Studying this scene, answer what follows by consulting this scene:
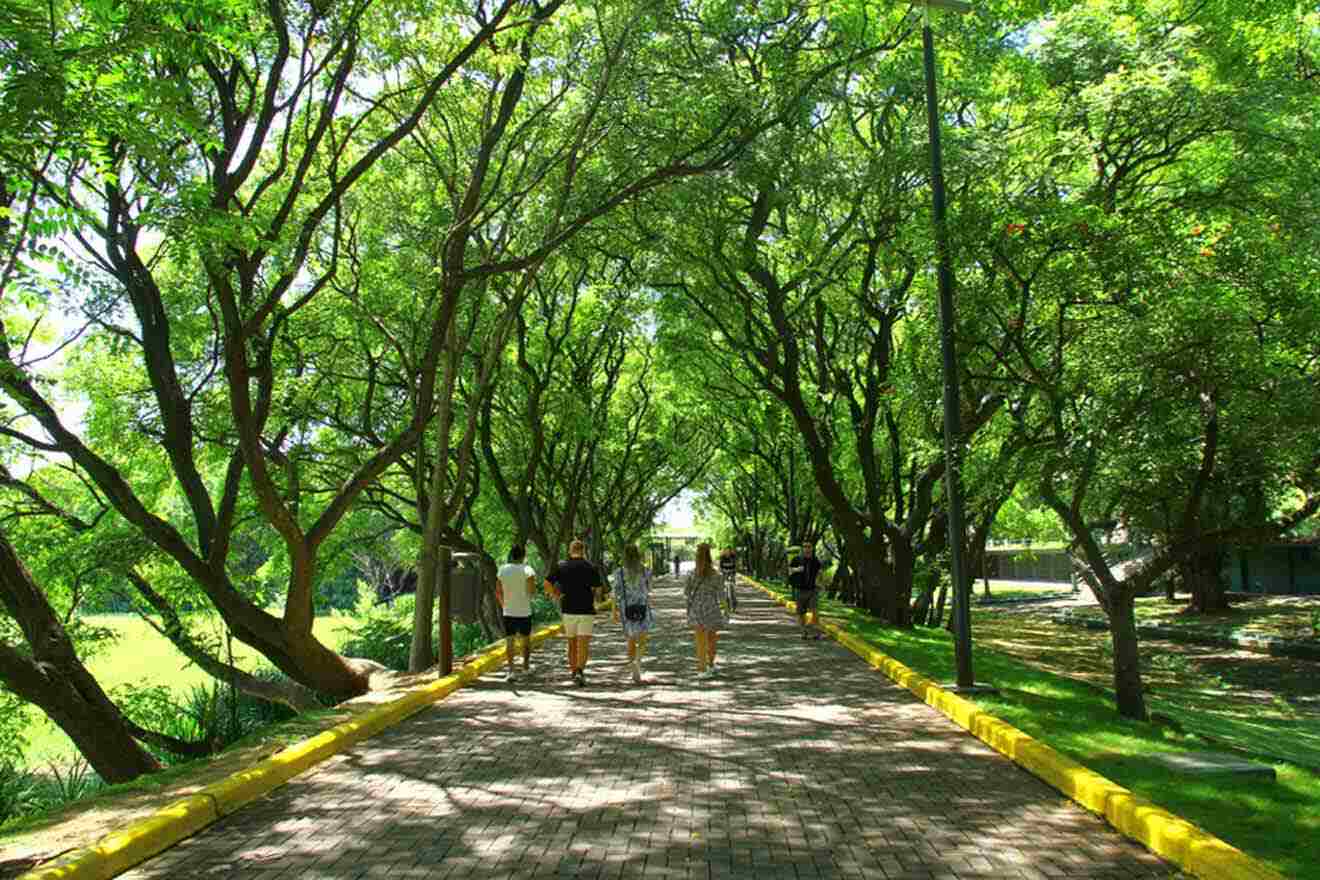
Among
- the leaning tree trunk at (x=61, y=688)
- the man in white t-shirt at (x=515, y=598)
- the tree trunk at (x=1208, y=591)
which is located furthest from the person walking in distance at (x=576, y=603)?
the tree trunk at (x=1208, y=591)

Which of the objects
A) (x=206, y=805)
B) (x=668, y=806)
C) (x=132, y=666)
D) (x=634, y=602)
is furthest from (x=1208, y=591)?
(x=132, y=666)

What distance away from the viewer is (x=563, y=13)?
1350 cm

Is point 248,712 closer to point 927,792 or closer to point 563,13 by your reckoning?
point 563,13

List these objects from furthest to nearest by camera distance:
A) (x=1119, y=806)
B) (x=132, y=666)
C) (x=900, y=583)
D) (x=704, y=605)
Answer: (x=132, y=666) → (x=900, y=583) → (x=704, y=605) → (x=1119, y=806)

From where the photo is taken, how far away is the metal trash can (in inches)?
551

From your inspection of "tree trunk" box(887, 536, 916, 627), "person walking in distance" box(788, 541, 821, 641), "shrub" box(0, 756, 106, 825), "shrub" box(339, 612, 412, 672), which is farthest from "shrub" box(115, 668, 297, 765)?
"tree trunk" box(887, 536, 916, 627)

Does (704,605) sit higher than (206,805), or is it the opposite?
(704,605)

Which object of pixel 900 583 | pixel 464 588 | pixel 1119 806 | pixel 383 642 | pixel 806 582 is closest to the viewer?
pixel 1119 806

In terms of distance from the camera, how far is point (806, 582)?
1733 centimetres

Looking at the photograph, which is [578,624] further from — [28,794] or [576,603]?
[28,794]

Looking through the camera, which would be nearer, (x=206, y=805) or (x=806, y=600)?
(x=206, y=805)

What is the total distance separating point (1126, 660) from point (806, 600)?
697 centimetres

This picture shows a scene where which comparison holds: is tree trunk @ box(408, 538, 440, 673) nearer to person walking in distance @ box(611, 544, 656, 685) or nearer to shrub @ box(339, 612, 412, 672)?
person walking in distance @ box(611, 544, 656, 685)

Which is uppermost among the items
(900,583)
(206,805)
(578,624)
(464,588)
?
(464,588)
